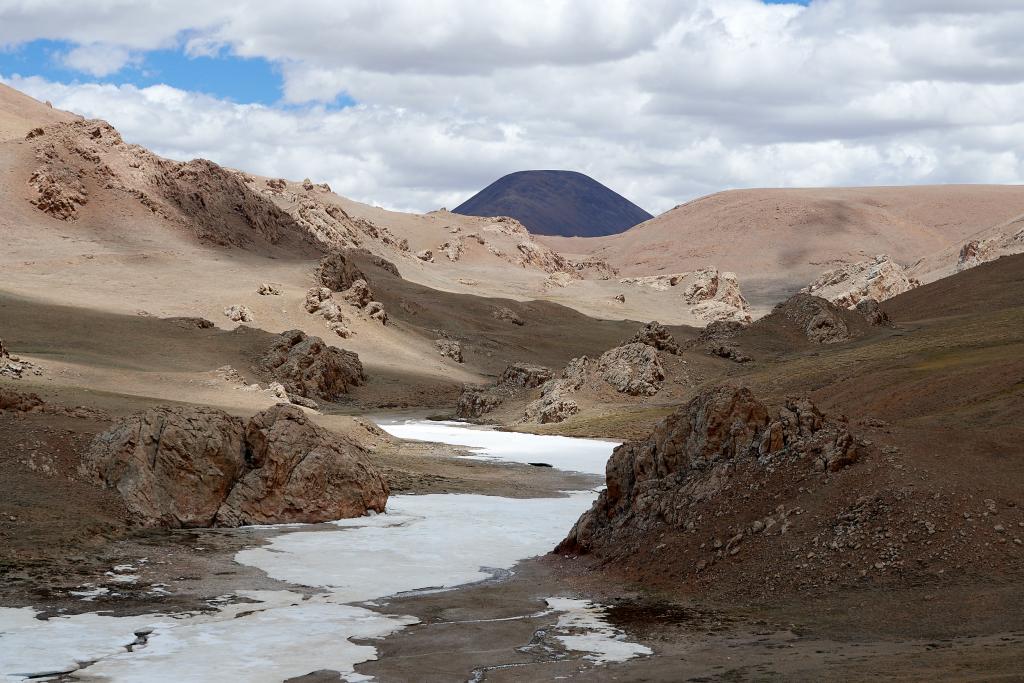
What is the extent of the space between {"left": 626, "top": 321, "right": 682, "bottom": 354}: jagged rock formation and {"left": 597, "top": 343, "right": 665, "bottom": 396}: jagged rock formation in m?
1.15

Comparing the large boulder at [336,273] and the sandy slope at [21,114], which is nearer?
the large boulder at [336,273]

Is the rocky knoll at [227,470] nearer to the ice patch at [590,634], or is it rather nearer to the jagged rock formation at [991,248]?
the ice patch at [590,634]

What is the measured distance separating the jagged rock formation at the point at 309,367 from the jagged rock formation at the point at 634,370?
9.70m

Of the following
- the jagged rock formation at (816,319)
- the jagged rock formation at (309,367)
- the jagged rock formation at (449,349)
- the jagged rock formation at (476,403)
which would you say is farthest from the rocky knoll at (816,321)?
the jagged rock formation at (309,367)

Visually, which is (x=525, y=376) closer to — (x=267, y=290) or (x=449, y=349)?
(x=449, y=349)

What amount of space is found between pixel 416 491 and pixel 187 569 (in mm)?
6859

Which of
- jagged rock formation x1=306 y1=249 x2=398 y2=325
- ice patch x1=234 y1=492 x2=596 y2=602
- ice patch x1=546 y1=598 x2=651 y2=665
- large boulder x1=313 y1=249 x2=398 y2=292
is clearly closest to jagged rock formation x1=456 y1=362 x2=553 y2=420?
jagged rock formation x1=306 y1=249 x2=398 y2=325

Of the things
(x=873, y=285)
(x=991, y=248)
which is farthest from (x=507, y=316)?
(x=991, y=248)

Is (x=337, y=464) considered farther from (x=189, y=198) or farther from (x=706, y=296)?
(x=706, y=296)

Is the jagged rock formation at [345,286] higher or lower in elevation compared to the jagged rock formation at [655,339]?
higher

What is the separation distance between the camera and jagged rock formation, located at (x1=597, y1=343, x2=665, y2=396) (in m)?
36.8

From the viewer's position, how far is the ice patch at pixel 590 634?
10.6 meters

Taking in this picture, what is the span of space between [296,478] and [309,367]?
25.4 metres

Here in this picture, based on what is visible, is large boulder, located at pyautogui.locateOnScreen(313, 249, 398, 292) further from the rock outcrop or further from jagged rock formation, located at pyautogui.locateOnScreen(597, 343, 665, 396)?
jagged rock formation, located at pyautogui.locateOnScreen(597, 343, 665, 396)
